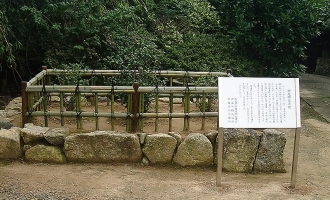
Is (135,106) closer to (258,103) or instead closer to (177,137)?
(177,137)

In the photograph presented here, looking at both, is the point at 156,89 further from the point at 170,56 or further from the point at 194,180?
the point at 170,56

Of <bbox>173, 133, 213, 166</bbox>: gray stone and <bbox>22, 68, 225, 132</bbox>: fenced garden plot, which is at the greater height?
<bbox>22, 68, 225, 132</bbox>: fenced garden plot

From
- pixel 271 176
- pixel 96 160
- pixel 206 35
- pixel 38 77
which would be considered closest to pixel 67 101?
pixel 38 77

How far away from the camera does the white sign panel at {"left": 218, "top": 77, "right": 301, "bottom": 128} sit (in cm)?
441

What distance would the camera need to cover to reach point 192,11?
991 cm

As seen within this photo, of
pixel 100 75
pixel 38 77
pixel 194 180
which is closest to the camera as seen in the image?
pixel 194 180

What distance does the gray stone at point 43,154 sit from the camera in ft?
16.3

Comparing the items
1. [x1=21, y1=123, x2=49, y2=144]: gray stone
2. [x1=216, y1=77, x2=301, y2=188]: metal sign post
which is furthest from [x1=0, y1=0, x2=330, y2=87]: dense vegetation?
[x1=216, y1=77, x2=301, y2=188]: metal sign post

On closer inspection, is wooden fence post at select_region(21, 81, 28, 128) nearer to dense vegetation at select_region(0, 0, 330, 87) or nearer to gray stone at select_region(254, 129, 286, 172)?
dense vegetation at select_region(0, 0, 330, 87)

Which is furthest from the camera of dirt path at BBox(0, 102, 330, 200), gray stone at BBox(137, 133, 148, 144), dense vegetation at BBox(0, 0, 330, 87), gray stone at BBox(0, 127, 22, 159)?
dense vegetation at BBox(0, 0, 330, 87)

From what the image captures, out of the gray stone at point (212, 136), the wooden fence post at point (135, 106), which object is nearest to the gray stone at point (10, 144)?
the wooden fence post at point (135, 106)

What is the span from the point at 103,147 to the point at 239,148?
1.56 m

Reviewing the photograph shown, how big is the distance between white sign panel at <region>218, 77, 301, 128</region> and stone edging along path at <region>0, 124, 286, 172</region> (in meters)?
0.53

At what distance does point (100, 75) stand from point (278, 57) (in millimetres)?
4202
